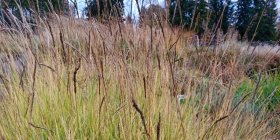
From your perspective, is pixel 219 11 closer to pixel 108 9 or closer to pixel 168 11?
pixel 168 11

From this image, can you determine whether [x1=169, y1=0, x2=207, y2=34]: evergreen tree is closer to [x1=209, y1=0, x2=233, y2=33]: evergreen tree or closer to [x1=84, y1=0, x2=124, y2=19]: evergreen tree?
[x1=209, y1=0, x2=233, y2=33]: evergreen tree

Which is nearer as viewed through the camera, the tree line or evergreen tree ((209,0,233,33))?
the tree line

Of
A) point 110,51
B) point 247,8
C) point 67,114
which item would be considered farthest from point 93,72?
point 247,8

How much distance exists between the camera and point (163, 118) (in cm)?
162

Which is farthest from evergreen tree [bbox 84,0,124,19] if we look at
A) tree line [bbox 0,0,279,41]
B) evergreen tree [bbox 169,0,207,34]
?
evergreen tree [bbox 169,0,207,34]

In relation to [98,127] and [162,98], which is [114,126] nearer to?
[98,127]

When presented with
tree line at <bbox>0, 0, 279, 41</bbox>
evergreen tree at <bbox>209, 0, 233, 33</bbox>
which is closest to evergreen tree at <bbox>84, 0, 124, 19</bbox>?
tree line at <bbox>0, 0, 279, 41</bbox>

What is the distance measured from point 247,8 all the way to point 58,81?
20.1m

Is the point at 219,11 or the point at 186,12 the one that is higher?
the point at 219,11

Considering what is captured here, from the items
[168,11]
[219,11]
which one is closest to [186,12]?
[219,11]

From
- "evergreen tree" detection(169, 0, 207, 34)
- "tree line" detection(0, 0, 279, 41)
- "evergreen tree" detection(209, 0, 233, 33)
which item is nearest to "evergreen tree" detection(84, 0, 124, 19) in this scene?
"tree line" detection(0, 0, 279, 41)

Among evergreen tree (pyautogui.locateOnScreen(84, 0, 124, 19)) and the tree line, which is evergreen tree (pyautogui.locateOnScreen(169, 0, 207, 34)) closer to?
the tree line

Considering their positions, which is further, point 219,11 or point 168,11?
point 219,11

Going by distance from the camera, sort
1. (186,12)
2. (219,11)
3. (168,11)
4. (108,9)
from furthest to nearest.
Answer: (186,12), (108,9), (219,11), (168,11)
